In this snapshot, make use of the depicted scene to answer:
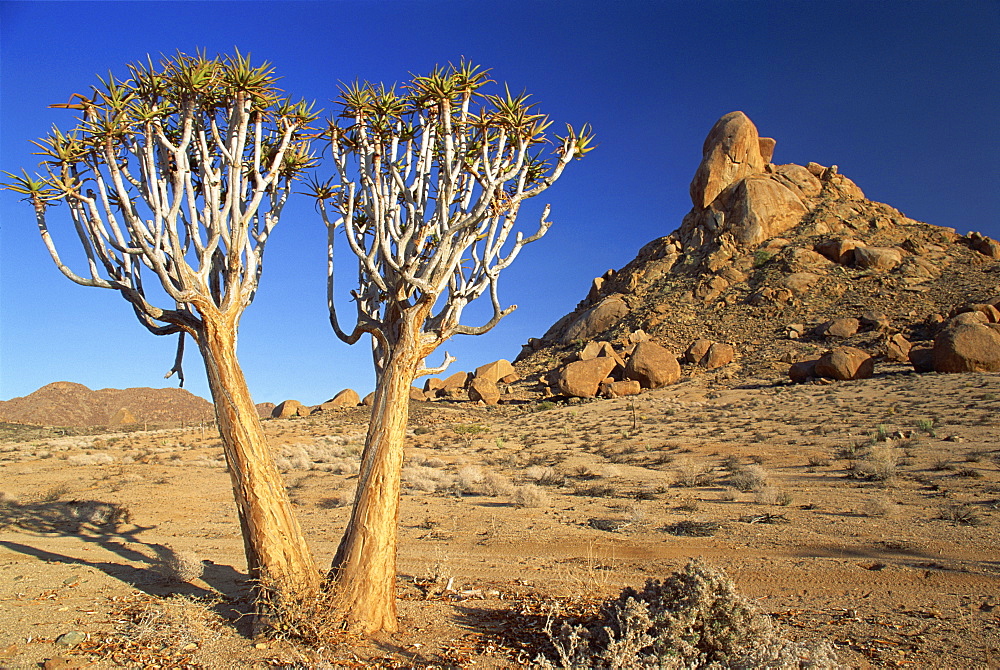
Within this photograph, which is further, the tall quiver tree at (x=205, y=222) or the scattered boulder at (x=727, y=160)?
the scattered boulder at (x=727, y=160)

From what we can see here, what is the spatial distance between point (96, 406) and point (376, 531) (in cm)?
7551

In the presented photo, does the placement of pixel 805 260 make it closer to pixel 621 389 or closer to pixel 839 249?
pixel 839 249

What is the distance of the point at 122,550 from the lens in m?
9.05

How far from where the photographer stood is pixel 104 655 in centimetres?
487

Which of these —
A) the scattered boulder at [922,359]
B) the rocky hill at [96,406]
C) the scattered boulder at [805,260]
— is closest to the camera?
the scattered boulder at [922,359]

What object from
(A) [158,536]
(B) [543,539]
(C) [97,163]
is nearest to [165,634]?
(C) [97,163]

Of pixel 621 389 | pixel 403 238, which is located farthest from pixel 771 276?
pixel 403 238

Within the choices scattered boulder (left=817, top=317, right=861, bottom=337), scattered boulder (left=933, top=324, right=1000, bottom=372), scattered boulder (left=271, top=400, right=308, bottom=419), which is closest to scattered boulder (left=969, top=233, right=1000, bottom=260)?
scattered boulder (left=817, top=317, right=861, bottom=337)

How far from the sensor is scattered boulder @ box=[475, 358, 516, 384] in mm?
41875

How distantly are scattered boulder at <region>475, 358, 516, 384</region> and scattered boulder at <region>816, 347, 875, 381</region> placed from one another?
1965cm

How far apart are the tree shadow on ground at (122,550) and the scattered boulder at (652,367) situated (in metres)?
27.3

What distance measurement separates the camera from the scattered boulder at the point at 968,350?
1041 inches

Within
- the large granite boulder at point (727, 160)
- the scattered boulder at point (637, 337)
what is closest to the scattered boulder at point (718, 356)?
the scattered boulder at point (637, 337)

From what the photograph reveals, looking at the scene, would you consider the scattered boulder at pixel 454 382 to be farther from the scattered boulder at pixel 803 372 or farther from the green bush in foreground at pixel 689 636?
the green bush in foreground at pixel 689 636
